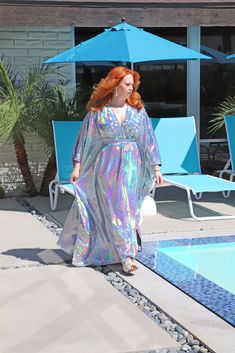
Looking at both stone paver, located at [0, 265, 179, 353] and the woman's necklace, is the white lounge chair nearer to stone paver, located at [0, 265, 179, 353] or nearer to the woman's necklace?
the woman's necklace

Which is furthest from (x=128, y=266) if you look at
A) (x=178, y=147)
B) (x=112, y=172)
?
(x=178, y=147)

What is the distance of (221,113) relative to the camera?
9.38 m

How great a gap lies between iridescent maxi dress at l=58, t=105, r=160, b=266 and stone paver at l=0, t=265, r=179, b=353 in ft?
0.88

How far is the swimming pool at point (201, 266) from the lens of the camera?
4527 millimetres

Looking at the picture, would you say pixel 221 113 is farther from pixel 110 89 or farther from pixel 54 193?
pixel 110 89

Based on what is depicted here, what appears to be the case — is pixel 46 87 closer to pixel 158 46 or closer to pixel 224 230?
pixel 158 46

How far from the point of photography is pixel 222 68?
10.0 m

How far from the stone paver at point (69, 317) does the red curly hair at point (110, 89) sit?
4.51 ft

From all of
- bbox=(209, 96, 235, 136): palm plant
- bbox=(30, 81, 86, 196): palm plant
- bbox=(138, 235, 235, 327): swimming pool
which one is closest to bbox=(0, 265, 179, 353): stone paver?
bbox=(138, 235, 235, 327): swimming pool

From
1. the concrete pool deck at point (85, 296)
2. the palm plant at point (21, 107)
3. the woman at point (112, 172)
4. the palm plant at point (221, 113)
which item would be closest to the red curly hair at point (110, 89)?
the woman at point (112, 172)

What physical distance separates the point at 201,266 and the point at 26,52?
15.9 feet

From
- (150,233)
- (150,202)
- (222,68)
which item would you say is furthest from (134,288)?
(222,68)

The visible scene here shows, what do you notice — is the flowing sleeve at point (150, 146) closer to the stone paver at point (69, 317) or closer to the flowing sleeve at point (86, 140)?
the flowing sleeve at point (86, 140)

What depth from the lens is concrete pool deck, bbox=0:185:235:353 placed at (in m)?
3.76
